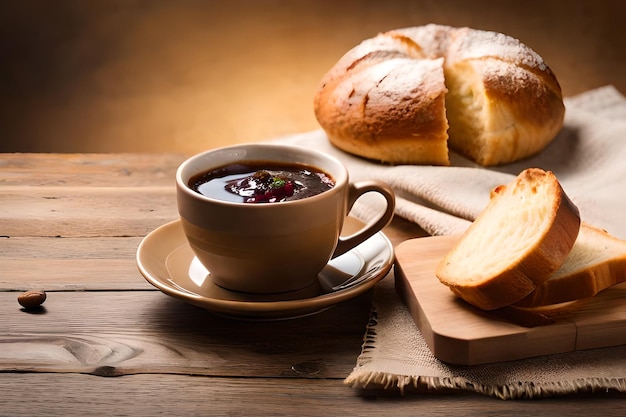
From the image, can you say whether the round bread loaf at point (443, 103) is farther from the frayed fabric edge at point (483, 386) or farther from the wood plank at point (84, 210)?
the frayed fabric edge at point (483, 386)

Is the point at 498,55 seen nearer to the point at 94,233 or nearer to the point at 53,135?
the point at 94,233

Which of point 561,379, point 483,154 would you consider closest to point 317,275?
point 561,379

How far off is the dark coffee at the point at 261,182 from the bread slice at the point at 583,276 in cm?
39

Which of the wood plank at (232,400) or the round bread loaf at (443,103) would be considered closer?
the wood plank at (232,400)

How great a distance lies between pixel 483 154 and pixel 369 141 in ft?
1.03

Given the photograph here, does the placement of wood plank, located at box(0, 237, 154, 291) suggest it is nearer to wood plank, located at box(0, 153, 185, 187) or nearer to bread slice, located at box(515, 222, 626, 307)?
wood plank, located at box(0, 153, 185, 187)

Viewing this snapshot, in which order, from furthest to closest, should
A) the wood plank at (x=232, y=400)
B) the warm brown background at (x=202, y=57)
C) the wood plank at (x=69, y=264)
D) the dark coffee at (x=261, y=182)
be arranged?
the warm brown background at (x=202, y=57) → the wood plank at (x=69, y=264) → the dark coffee at (x=261, y=182) → the wood plank at (x=232, y=400)

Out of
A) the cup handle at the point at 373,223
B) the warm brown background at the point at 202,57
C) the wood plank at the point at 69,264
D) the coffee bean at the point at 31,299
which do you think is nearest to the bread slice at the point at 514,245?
the cup handle at the point at 373,223

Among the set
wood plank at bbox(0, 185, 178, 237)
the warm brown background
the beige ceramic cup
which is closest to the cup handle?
the beige ceramic cup

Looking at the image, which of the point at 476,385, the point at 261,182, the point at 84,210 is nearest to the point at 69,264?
the point at 84,210

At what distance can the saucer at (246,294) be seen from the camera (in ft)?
3.96

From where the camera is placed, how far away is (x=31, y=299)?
131 centimetres

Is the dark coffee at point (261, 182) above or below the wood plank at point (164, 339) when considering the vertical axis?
above

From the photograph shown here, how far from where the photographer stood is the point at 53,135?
127 inches
